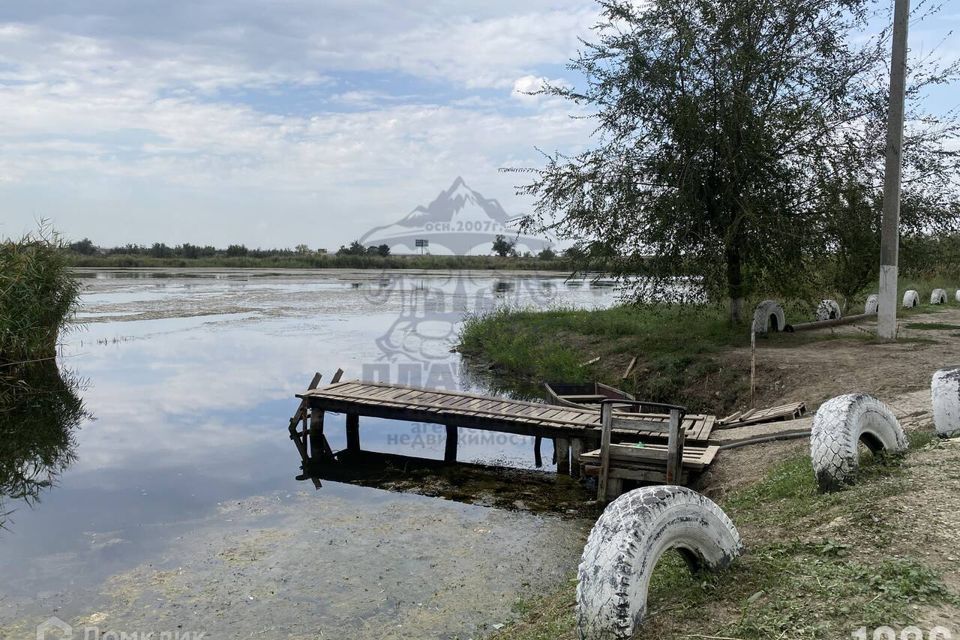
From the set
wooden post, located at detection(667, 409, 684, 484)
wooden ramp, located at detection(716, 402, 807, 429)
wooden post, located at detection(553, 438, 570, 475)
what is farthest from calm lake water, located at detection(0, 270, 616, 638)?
wooden ramp, located at detection(716, 402, 807, 429)

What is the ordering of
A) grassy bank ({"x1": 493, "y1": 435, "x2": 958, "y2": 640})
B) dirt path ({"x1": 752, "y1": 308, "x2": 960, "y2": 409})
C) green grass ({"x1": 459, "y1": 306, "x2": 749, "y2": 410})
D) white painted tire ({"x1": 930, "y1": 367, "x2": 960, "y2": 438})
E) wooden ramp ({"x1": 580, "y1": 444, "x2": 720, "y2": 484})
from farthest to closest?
green grass ({"x1": 459, "y1": 306, "x2": 749, "y2": 410})
dirt path ({"x1": 752, "y1": 308, "x2": 960, "y2": 409})
wooden ramp ({"x1": 580, "y1": 444, "x2": 720, "y2": 484})
white painted tire ({"x1": 930, "y1": 367, "x2": 960, "y2": 438})
grassy bank ({"x1": 493, "y1": 435, "x2": 958, "y2": 640})

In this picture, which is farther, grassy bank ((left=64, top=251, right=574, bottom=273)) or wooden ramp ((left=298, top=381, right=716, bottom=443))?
grassy bank ((left=64, top=251, right=574, bottom=273))

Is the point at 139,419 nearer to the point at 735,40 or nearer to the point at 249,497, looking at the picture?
the point at 249,497

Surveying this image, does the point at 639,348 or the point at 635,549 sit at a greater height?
the point at 635,549

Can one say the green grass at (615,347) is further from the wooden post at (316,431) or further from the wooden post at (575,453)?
the wooden post at (316,431)

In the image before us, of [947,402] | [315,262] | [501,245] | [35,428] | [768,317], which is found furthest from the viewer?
[315,262]

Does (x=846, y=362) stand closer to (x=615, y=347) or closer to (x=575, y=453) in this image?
(x=575, y=453)

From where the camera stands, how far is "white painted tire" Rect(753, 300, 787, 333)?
50.0ft

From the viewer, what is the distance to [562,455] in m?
10.6

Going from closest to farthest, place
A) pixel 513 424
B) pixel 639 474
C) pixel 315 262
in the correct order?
pixel 639 474 < pixel 513 424 < pixel 315 262

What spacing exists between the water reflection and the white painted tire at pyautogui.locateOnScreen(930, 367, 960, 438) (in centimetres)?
1011

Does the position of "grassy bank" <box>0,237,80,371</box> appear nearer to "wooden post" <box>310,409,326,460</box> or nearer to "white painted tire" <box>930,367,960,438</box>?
"wooden post" <box>310,409,326,460</box>

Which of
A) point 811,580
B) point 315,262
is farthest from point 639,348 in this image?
point 315,262

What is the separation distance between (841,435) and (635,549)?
2.41 metres
